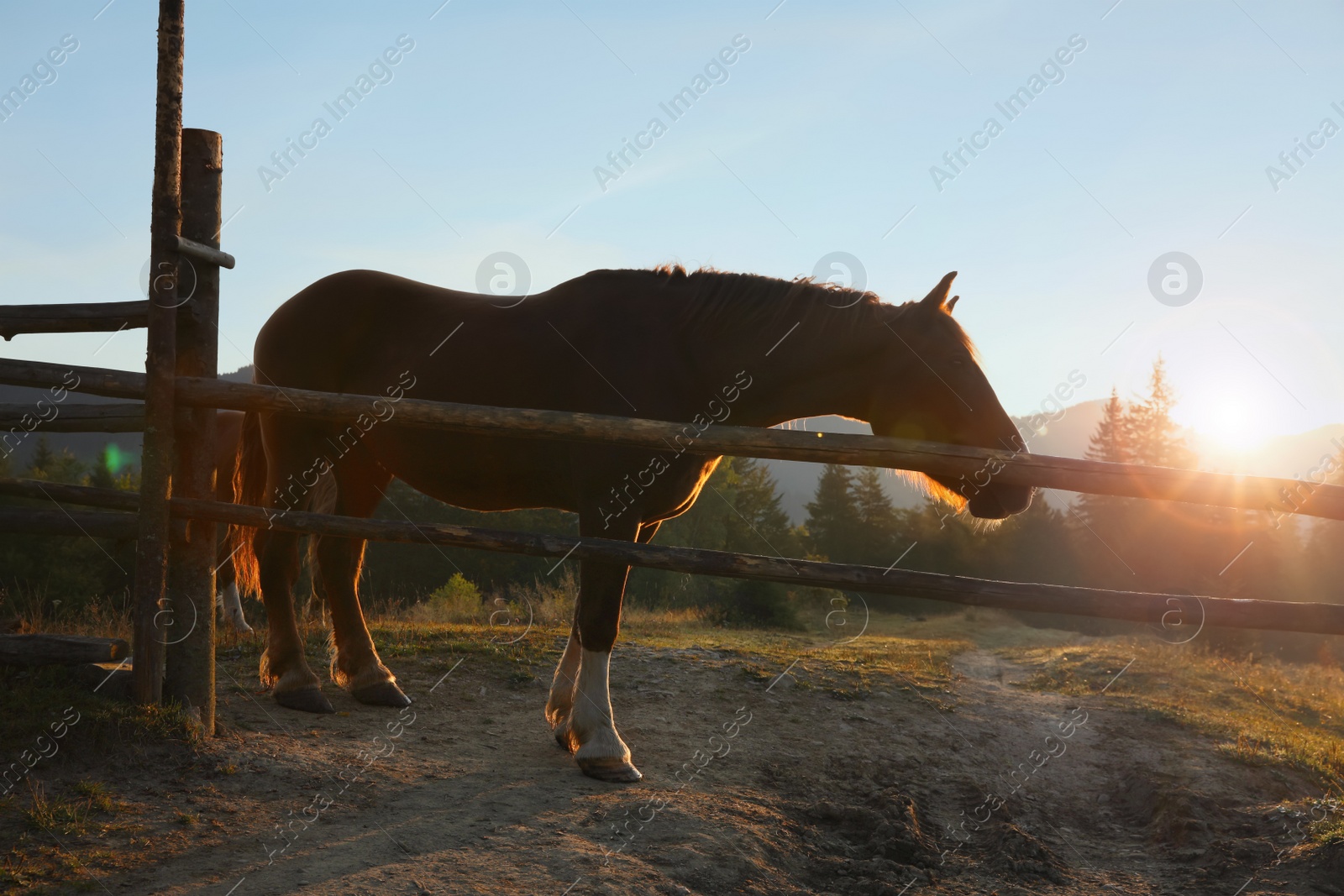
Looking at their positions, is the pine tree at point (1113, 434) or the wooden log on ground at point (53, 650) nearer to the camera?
the wooden log on ground at point (53, 650)

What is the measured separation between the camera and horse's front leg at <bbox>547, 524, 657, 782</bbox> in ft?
13.7

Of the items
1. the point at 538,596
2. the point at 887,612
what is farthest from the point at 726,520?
the point at 538,596

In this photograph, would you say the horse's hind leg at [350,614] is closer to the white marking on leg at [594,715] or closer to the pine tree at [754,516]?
the white marking on leg at [594,715]

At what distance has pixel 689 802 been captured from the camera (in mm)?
3936

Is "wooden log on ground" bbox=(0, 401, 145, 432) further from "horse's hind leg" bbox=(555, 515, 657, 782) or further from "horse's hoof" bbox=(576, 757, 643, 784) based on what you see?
"horse's hoof" bbox=(576, 757, 643, 784)

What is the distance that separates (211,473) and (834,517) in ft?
122

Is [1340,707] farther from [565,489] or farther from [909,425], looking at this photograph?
[565,489]

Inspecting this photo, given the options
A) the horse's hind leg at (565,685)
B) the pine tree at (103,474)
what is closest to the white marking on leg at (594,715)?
the horse's hind leg at (565,685)

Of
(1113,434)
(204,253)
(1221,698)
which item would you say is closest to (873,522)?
(1113,434)

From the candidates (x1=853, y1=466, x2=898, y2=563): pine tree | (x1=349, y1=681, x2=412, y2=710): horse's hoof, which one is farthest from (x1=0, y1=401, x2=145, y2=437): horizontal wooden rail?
(x1=853, y1=466, x2=898, y2=563): pine tree

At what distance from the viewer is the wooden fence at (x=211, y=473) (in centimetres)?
347

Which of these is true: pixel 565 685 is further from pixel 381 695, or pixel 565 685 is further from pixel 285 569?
pixel 285 569

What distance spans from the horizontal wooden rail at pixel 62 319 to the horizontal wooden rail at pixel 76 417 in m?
0.41

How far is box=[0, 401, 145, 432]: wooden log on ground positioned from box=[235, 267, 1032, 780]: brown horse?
0.89 m
